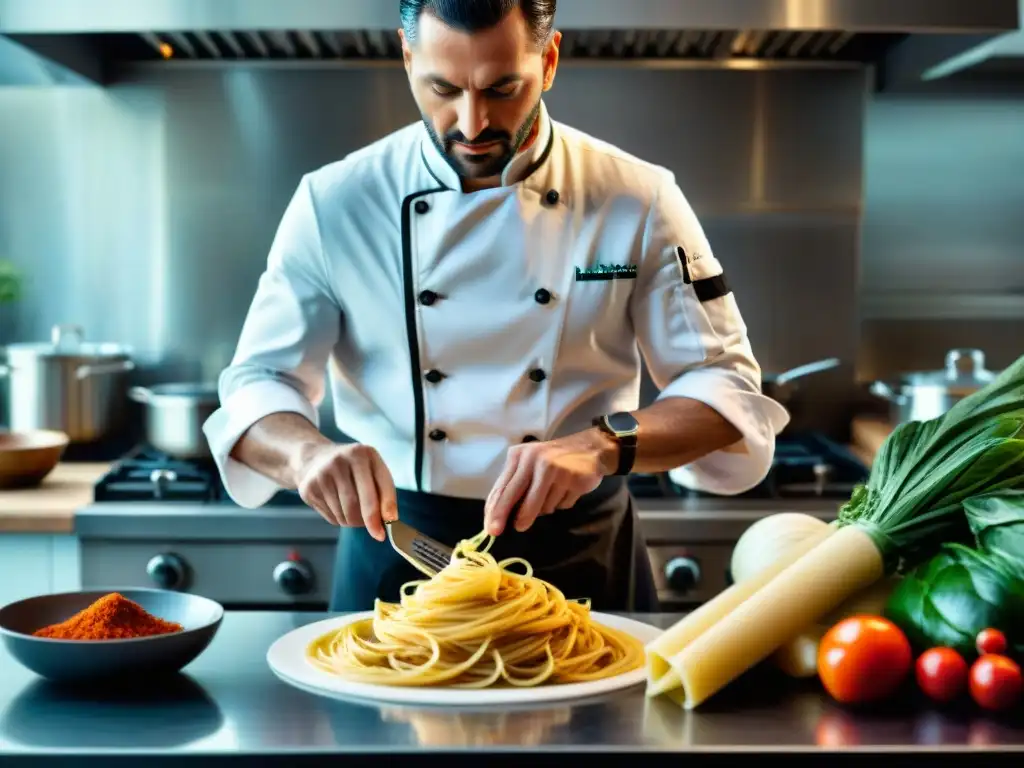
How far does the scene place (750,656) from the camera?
151cm

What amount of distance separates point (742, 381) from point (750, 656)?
2.49 feet

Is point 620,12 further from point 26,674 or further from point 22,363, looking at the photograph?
point 26,674

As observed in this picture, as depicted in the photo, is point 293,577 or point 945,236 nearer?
point 293,577

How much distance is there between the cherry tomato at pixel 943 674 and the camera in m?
A: 1.45

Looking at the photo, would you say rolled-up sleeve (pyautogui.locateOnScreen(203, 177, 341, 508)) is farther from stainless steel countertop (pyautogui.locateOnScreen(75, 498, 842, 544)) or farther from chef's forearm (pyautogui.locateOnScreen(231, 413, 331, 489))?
stainless steel countertop (pyautogui.locateOnScreen(75, 498, 842, 544))

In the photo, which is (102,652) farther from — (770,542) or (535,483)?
(770,542)

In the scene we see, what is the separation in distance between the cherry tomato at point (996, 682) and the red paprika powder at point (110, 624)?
0.92 metres

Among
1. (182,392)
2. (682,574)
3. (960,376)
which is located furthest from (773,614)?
(182,392)

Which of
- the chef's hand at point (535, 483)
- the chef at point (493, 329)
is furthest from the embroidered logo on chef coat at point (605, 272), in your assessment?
the chef's hand at point (535, 483)

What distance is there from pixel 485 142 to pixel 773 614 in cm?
85

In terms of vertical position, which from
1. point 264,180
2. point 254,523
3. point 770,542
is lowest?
point 254,523

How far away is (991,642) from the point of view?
1450 mm

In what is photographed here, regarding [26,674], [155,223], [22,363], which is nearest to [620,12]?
[155,223]

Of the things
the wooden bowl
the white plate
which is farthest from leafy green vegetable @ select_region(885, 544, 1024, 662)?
the wooden bowl
